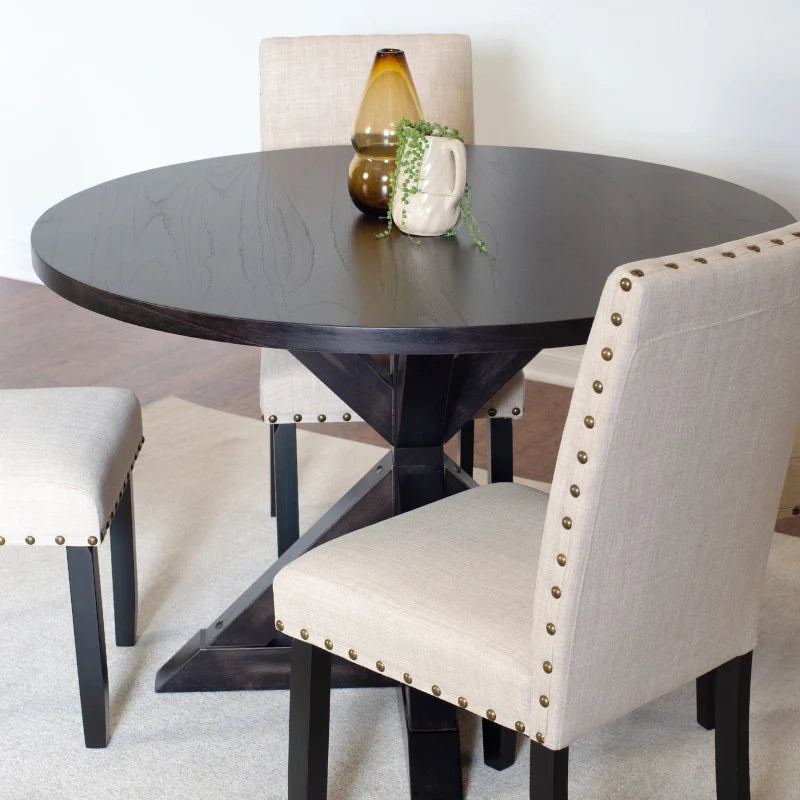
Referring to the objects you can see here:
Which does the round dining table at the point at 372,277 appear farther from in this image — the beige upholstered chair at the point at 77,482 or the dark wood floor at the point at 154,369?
the dark wood floor at the point at 154,369

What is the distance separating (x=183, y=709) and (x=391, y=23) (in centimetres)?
241

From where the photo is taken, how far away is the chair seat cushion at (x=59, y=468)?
177 cm

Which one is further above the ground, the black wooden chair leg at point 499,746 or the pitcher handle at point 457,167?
the pitcher handle at point 457,167

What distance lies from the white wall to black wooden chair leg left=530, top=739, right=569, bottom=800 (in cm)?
224

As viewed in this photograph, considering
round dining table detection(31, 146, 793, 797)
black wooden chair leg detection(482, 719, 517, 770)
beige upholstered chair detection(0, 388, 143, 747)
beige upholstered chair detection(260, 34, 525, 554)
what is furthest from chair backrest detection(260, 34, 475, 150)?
black wooden chair leg detection(482, 719, 517, 770)

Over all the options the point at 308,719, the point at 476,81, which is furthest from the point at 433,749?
the point at 476,81

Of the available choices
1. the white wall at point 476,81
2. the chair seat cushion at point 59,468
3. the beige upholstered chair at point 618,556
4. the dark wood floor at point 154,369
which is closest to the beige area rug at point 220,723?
the beige upholstered chair at point 618,556

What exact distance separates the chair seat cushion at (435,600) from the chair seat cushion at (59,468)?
1.49 feet

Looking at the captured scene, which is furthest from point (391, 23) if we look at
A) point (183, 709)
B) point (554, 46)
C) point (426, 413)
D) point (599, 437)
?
point (599, 437)

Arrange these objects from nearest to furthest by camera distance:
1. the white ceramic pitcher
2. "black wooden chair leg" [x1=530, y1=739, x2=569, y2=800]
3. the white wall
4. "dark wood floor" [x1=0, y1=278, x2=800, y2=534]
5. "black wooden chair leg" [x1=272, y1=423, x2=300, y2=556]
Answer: "black wooden chair leg" [x1=530, y1=739, x2=569, y2=800] < the white ceramic pitcher < "black wooden chair leg" [x1=272, y1=423, x2=300, y2=556] < the white wall < "dark wood floor" [x1=0, y1=278, x2=800, y2=534]

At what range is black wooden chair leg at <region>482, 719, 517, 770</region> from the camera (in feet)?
6.02

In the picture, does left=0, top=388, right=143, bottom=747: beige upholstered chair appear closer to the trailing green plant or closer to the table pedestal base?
the table pedestal base

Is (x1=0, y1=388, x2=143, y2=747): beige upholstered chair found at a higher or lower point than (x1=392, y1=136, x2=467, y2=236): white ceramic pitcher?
lower

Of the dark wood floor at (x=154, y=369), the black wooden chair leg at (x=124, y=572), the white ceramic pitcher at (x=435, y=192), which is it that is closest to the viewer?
the white ceramic pitcher at (x=435, y=192)
